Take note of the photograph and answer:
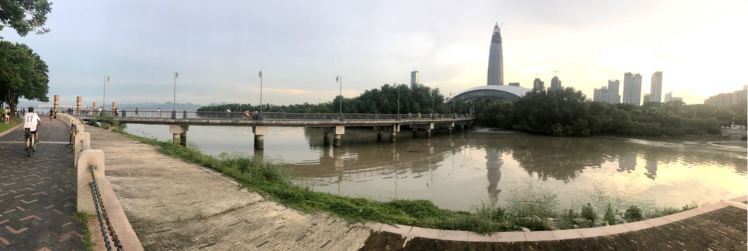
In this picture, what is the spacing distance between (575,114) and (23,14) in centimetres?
7252

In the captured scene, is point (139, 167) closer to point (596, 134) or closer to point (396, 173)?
point (396, 173)

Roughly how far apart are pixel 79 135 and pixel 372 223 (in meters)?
7.46

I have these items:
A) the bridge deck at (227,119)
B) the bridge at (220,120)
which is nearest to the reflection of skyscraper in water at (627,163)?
the bridge at (220,120)

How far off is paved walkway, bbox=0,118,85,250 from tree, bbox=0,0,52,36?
4089 millimetres

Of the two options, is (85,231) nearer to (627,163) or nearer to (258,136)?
(258,136)

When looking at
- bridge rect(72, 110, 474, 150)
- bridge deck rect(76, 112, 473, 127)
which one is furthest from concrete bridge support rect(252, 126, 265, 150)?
bridge deck rect(76, 112, 473, 127)

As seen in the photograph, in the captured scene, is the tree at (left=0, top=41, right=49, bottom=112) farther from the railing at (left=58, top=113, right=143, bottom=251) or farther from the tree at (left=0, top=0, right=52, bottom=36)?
the railing at (left=58, top=113, right=143, bottom=251)

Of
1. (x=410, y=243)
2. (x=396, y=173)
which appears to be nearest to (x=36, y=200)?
(x=410, y=243)

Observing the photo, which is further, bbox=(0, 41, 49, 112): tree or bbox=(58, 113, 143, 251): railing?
bbox=(0, 41, 49, 112): tree

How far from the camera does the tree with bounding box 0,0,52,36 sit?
1055cm

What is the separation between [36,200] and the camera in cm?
623

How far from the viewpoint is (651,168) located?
83.6 ft

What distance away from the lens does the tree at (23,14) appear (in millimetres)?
10547

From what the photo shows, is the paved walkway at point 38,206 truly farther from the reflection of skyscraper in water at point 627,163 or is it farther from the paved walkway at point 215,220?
the reflection of skyscraper in water at point 627,163
